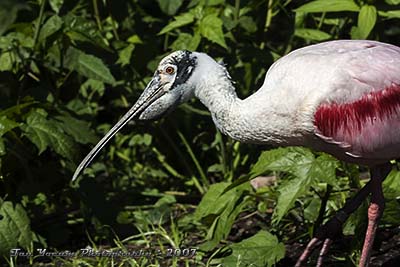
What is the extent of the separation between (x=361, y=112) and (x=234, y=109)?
623mm

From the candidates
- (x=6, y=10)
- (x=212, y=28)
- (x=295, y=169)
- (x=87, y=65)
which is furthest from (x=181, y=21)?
(x=6, y=10)

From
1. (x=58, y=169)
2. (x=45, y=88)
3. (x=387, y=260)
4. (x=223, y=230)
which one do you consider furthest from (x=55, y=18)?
(x=387, y=260)

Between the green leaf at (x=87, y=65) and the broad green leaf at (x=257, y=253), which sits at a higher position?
the green leaf at (x=87, y=65)

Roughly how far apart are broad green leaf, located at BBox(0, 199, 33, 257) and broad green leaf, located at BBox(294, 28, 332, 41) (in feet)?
6.63

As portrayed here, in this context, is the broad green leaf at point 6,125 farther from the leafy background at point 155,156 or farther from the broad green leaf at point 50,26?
the broad green leaf at point 50,26

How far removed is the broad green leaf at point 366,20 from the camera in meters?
4.93

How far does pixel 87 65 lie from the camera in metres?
5.32

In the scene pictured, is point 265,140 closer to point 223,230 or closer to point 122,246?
point 223,230

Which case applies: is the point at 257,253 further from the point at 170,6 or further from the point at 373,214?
the point at 170,6

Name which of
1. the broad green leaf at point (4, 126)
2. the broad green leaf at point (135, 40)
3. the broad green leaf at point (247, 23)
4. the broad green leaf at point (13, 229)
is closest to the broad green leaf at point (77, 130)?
the broad green leaf at point (4, 126)

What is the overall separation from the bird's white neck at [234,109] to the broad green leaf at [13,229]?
1.30 m

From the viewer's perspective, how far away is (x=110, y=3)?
578 cm

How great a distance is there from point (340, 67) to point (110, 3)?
2144 mm

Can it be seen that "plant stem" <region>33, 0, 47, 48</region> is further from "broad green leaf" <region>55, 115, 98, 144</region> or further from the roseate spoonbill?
the roseate spoonbill
